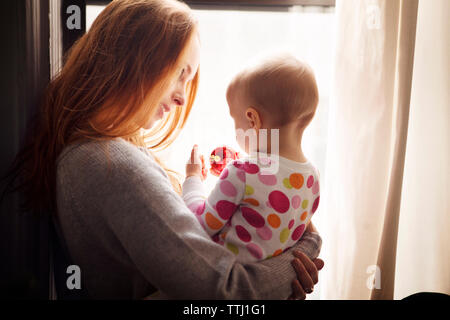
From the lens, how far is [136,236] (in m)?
0.67

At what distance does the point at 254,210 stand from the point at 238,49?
2.41 ft

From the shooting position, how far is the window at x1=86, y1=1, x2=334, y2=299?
1222 millimetres

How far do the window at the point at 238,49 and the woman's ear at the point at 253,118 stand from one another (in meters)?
0.45

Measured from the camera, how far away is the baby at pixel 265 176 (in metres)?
0.79

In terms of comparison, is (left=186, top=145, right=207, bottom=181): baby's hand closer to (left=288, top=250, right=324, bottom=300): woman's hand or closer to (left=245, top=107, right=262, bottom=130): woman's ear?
(left=245, top=107, right=262, bottom=130): woman's ear

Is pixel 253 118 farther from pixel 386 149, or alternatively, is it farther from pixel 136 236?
pixel 386 149

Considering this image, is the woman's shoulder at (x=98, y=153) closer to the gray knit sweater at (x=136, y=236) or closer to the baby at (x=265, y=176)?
the gray knit sweater at (x=136, y=236)

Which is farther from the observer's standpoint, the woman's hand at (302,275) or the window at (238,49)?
the window at (238,49)

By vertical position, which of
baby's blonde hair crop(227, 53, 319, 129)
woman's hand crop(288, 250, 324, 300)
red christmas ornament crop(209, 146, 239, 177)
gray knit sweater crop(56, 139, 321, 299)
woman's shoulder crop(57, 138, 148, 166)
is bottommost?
woman's hand crop(288, 250, 324, 300)

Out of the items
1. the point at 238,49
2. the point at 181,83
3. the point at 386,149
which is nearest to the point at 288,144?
the point at 181,83

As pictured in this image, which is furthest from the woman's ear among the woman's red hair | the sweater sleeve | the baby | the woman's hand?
the woman's hand

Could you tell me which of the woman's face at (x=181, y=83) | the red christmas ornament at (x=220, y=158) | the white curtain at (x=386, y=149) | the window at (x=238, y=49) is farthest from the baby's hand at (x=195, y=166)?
the white curtain at (x=386, y=149)

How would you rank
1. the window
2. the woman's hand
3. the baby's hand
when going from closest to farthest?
the woman's hand
the baby's hand
the window

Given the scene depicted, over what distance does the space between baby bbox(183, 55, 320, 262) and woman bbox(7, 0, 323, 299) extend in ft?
0.24
